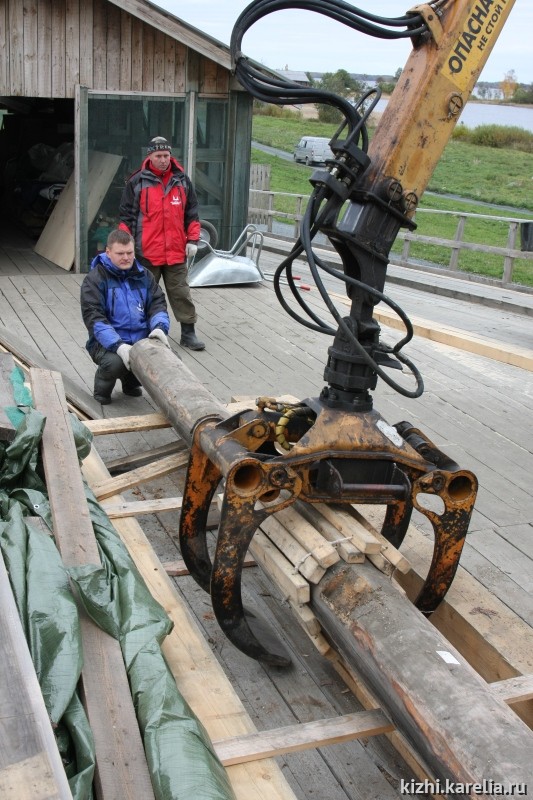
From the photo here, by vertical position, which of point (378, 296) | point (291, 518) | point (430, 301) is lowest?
point (430, 301)

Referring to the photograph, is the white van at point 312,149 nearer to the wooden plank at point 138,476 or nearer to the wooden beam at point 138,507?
the wooden plank at point 138,476

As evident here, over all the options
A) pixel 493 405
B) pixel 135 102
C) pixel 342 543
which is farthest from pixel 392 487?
pixel 135 102

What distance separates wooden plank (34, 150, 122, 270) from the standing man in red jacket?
3.13m

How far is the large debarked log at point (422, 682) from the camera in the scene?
229 centimetres

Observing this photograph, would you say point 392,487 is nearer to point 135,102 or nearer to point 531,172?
point 135,102

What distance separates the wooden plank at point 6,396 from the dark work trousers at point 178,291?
2944 millimetres

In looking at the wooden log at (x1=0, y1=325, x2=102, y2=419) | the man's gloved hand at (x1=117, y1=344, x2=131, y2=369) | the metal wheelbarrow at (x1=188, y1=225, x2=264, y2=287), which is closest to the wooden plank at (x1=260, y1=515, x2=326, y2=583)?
the wooden log at (x1=0, y1=325, x2=102, y2=419)

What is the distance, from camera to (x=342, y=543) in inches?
125

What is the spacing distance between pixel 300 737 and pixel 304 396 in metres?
3.94

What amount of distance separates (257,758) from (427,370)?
5.31 m

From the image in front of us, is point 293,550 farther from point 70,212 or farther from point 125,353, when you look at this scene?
point 70,212

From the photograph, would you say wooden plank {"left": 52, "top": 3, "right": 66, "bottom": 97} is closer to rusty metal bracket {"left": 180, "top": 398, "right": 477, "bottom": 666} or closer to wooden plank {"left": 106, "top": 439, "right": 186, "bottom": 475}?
wooden plank {"left": 106, "top": 439, "right": 186, "bottom": 475}

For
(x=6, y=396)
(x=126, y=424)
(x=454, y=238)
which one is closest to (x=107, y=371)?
(x=126, y=424)

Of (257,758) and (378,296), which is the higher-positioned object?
(378,296)
